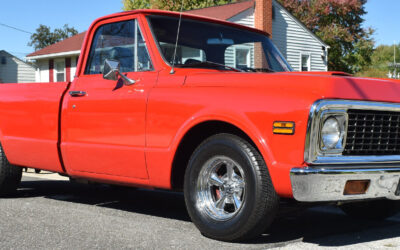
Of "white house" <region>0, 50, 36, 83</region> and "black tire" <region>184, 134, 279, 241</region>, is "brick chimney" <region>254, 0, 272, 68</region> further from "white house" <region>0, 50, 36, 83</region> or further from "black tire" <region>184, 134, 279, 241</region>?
"black tire" <region>184, 134, 279, 241</region>

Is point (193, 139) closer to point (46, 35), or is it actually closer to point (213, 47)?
point (213, 47)

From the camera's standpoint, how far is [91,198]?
23.1 ft

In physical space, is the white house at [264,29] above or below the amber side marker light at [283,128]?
above

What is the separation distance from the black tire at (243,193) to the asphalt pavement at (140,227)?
12cm

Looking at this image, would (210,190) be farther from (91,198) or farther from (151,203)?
(91,198)

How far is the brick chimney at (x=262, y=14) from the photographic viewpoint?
24.7 meters

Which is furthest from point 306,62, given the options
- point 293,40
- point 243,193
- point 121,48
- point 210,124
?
point 243,193

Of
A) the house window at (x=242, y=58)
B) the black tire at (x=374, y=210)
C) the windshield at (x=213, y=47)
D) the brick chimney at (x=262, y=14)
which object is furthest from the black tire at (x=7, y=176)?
the brick chimney at (x=262, y=14)

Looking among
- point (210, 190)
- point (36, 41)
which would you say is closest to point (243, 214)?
point (210, 190)

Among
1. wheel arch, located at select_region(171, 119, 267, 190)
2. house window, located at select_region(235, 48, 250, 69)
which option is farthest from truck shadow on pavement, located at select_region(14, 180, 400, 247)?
house window, located at select_region(235, 48, 250, 69)

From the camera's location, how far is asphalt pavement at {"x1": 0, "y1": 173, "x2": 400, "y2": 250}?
4449 millimetres

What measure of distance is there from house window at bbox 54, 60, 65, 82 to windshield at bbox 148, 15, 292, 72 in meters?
21.7

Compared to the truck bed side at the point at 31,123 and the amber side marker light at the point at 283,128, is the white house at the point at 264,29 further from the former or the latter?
the amber side marker light at the point at 283,128

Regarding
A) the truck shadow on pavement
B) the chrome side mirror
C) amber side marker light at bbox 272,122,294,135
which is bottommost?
the truck shadow on pavement
